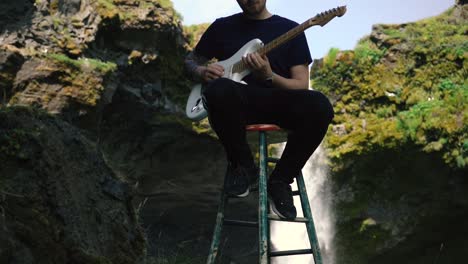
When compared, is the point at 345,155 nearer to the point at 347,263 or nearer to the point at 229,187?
the point at 347,263

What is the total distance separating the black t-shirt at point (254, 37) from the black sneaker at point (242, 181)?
0.53 meters

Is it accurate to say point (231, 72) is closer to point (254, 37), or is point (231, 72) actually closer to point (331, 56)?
point (254, 37)

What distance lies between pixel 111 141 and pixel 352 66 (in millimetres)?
4478

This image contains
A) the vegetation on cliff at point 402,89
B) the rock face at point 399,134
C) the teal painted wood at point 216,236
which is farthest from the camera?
the rock face at point 399,134

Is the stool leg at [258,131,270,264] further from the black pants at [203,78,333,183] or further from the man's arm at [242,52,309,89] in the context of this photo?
the man's arm at [242,52,309,89]

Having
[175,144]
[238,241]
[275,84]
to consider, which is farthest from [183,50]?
[275,84]

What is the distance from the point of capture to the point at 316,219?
1127cm

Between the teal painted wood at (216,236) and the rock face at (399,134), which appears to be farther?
the rock face at (399,134)

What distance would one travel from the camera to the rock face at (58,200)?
2.34m

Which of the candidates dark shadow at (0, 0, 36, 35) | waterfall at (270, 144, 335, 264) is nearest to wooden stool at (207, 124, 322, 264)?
dark shadow at (0, 0, 36, 35)

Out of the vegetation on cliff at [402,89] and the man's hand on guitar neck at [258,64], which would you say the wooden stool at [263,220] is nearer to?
the man's hand on guitar neck at [258,64]

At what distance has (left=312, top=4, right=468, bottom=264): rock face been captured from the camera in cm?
997

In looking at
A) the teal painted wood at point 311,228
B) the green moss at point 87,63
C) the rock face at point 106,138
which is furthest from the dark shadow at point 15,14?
the teal painted wood at point 311,228

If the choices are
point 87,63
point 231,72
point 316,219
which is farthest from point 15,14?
point 316,219
